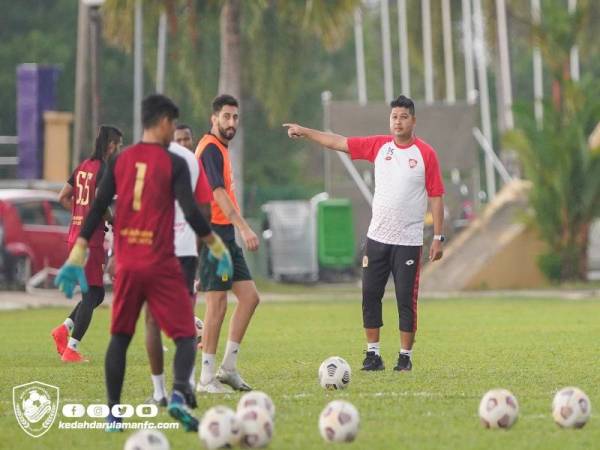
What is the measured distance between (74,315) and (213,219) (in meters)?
3.50

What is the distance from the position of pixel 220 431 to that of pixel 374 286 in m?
5.11

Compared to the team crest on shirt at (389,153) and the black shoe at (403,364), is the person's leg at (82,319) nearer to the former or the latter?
the black shoe at (403,364)

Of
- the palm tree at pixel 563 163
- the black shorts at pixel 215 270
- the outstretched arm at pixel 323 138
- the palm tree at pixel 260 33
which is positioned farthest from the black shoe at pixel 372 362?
the palm tree at pixel 260 33

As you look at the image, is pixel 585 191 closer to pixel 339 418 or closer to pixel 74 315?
pixel 74 315

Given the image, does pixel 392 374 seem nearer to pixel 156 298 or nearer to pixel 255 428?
pixel 156 298

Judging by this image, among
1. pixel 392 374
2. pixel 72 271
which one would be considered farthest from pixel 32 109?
pixel 72 271

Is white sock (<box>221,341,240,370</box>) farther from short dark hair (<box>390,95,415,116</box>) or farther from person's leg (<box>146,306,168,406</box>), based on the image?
short dark hair (<box>390,95,415,116</box>)

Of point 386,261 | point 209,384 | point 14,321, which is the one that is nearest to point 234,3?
point 14,321

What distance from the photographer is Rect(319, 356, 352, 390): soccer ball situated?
11719 millimetres

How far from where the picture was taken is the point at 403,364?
526 inches

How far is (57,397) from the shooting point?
448 inches

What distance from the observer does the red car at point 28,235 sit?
29.7m

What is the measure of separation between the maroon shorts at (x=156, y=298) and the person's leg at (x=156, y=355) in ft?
1.30

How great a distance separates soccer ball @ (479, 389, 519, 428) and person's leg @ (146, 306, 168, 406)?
2.07 m
